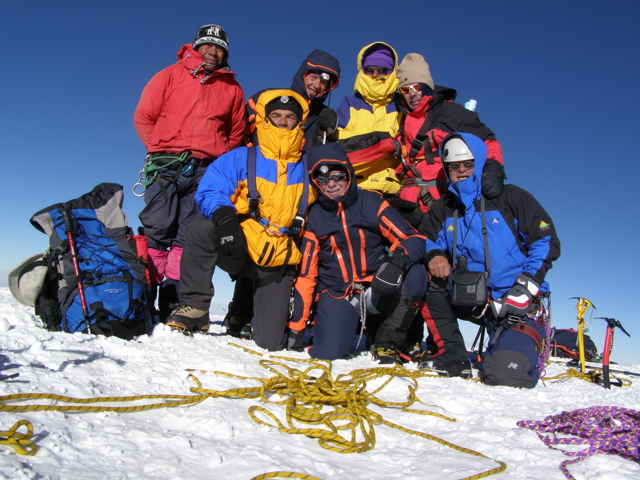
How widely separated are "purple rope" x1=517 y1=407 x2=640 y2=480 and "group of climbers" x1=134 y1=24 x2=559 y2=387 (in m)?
1.16

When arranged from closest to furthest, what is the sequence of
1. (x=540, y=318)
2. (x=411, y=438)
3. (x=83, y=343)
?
(x=411, y=438)
(x=83, y=343)
(x=540, y=318)

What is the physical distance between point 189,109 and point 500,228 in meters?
3.00

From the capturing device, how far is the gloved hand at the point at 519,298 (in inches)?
151

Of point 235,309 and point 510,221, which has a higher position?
point 510,221

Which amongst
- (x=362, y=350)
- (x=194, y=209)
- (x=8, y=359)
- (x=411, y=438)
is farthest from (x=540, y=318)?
(x=8, y=359)

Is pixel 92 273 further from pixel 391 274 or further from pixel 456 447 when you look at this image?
pixel 456 447

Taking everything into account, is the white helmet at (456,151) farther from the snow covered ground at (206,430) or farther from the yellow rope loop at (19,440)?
the yellow rope loop at (19,440)

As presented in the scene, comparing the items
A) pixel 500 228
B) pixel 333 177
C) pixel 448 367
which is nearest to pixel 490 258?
pixel 500 228

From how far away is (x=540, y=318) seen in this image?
403 centimetres

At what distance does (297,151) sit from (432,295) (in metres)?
1.77

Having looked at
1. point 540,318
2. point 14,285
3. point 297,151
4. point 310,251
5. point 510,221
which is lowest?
point 14,285

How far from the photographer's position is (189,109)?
4520 millimetres

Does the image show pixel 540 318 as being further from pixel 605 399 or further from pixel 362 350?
pixel 362 350

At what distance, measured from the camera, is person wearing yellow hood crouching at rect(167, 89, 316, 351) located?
4.07m
